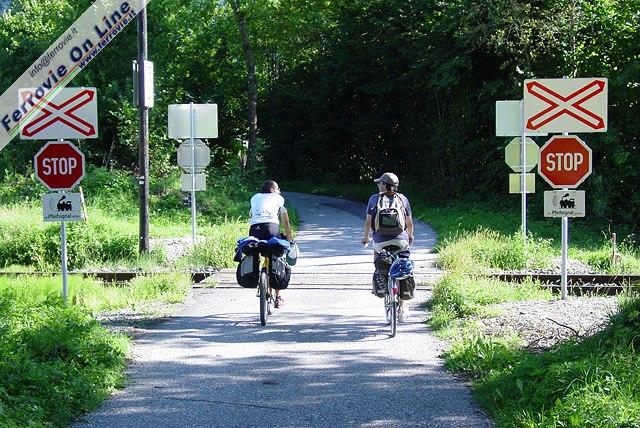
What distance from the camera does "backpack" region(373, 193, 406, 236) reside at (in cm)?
1052

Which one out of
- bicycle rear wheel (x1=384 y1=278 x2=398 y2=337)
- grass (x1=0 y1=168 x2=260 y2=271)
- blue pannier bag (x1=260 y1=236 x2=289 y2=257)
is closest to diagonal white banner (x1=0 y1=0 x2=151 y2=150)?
grass (x1=0 y1=168 x2=260 y2=271)

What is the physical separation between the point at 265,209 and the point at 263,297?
124cm

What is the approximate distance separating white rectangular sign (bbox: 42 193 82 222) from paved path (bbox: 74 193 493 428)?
1.87m

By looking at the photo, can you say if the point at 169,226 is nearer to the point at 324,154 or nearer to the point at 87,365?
the point at 87,365

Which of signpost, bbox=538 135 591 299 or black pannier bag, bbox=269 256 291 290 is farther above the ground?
signpost, bbox=538 135 591 299

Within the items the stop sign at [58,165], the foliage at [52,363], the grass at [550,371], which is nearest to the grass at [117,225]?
the stop sign at [58,165]

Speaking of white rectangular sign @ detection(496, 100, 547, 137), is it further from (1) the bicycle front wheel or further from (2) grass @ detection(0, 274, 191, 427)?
(2) grass @ detection(0, 274, 191, 427)

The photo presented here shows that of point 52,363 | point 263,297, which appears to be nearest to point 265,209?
point 263,297

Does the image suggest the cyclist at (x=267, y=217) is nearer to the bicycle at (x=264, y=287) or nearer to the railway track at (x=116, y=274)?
the bicycle at (x=264, y=287)

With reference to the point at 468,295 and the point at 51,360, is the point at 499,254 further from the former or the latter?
the point at 51,360

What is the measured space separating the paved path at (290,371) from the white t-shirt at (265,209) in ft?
4.12

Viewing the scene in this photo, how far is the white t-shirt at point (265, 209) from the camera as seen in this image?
11602 millimetres

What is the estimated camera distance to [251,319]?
11484 mm

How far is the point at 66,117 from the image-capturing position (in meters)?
11.5
